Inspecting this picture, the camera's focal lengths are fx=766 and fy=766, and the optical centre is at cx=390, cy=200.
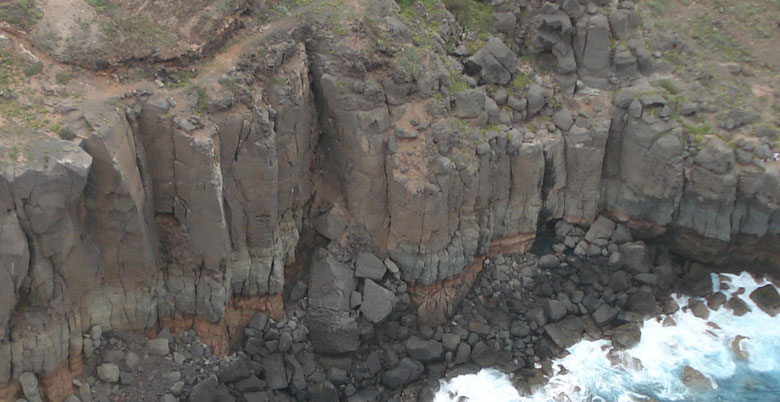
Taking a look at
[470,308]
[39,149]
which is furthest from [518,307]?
[39,149]

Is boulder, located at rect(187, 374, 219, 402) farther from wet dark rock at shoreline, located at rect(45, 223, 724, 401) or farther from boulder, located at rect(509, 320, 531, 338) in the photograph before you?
boulder, located at rect(509, 320, 531, 338)

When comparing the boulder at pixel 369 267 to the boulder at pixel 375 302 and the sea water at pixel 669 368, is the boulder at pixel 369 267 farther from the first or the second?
the sea water at pixel 669 368

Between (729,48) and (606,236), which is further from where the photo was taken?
(729,48)

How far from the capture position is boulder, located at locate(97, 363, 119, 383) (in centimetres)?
2869

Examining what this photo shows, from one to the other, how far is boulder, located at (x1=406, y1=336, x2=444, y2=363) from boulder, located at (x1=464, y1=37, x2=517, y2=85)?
1312cm

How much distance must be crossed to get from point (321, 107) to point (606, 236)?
1561 centimetres

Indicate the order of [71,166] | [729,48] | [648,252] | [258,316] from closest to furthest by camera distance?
[71,166] → [258,316] → [648,252] → [729,48]

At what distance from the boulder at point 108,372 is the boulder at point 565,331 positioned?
60.2 ft

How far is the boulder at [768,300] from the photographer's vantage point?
120 ft

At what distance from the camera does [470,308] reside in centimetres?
3503

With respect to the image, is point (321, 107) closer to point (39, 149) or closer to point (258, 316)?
point (258, 316)

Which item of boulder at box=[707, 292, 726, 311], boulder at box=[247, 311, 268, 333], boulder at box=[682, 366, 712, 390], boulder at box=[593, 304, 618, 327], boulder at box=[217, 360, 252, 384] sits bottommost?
boulder at box=[682, 366, 712, 390]

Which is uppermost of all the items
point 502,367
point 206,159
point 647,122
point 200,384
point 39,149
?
point 39,149

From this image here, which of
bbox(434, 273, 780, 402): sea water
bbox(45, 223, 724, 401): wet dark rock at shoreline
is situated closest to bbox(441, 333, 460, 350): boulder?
bbox(45, 223, 724, 401): wet dark rock at shoreline
